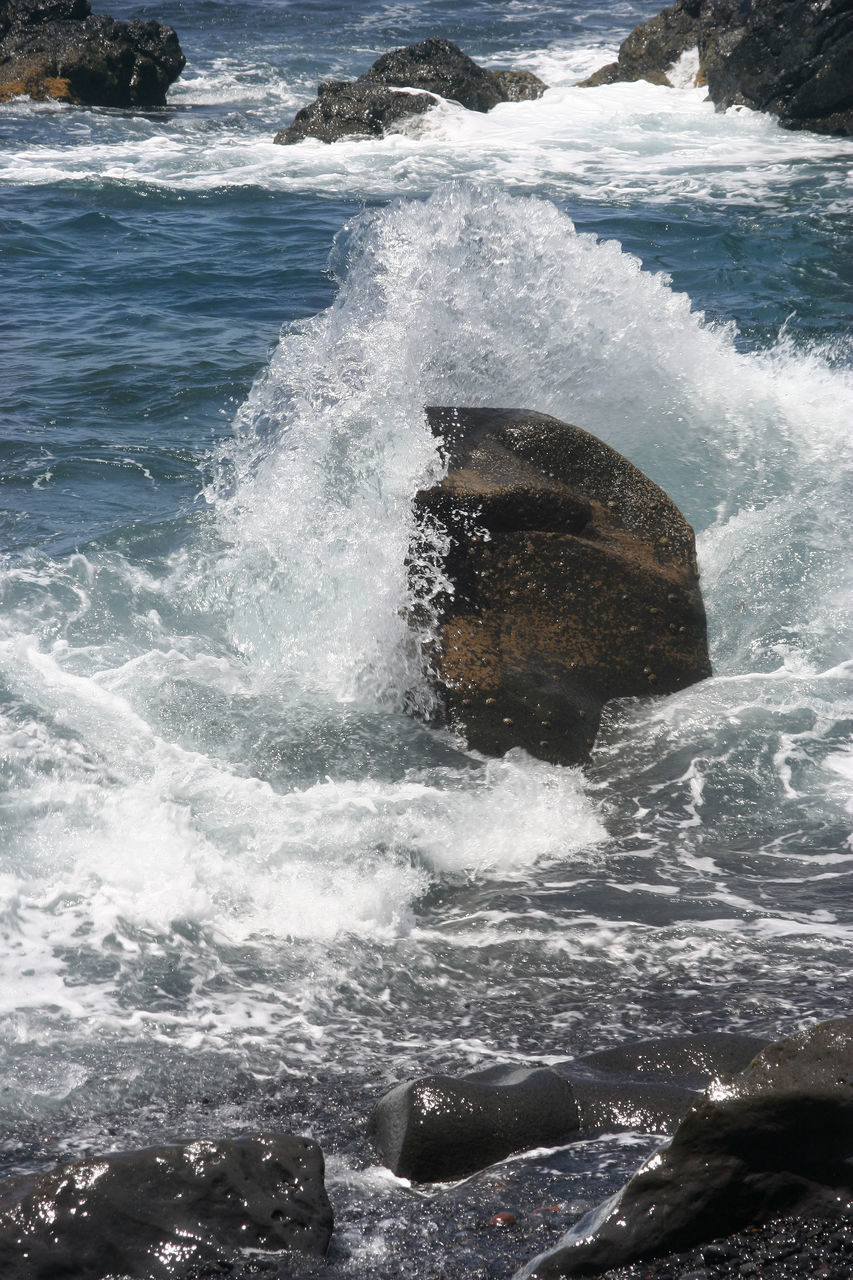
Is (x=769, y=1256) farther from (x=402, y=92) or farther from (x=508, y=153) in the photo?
(x=402, y=92)

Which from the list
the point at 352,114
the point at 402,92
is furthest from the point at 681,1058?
the point at 402,92

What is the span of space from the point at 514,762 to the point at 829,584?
7.33 ft

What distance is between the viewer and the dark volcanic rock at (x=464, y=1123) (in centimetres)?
253

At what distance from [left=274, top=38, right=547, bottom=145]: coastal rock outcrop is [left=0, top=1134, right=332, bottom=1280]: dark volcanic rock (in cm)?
1716

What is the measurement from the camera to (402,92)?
58.5 feet

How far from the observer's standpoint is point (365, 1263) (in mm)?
2301

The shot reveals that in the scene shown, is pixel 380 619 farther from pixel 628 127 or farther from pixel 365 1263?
pixel 628 127

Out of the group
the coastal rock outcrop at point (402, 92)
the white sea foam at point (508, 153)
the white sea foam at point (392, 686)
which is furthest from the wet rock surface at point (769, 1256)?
the coastal rock outcrop at point (402, 92)

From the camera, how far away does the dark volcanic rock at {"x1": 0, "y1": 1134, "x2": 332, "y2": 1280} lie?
2.22m

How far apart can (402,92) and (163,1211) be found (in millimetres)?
18358

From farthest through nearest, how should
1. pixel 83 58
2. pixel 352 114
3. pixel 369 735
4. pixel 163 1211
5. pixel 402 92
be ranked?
pixel 83 58, pixel 402 92, pixel 352 114, pixel 369 735, pixel 163 1211

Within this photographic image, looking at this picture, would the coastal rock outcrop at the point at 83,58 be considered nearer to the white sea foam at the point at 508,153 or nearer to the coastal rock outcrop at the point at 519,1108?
the white sea foam at the point at 508,153

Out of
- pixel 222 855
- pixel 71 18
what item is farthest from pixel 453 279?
pixel 71 18

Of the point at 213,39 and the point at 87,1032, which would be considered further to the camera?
the point at 213,39
